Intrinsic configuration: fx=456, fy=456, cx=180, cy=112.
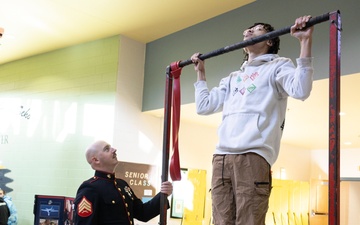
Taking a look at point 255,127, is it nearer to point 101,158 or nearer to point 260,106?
point 260,106

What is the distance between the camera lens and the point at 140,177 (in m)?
6.73

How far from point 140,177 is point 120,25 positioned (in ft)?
7.27

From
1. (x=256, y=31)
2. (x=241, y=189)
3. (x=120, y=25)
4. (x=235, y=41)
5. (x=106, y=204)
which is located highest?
(x=120, y=25)

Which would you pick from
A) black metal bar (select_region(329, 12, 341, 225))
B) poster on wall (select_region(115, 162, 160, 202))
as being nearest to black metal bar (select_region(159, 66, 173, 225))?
black metal bar (select_region(329, 12, 341, 225))

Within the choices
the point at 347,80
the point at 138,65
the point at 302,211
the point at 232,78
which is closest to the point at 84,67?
the point at 138,65

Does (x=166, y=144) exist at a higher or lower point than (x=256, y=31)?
lower

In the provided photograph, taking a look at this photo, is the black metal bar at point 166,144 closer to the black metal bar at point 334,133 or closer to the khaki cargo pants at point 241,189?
the khaki cargo pants at point 241,189

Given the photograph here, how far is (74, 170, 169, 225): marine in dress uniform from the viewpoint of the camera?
3.05 meters

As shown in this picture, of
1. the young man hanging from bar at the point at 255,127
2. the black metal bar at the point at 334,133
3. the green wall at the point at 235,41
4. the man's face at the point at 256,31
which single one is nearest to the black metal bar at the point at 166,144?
the young man hanging from bar at the point at 255,127

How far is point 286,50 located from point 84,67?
329 cm

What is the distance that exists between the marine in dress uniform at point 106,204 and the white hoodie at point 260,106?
1.21 metres

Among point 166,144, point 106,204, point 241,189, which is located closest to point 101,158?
point 106,204

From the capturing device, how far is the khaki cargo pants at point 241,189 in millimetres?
2012

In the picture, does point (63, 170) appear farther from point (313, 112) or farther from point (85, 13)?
point (313, 112)
